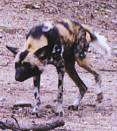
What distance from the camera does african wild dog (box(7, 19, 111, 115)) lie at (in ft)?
25.3

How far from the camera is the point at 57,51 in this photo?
7.96 metres

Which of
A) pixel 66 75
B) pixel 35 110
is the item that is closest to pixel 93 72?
pixel 35 110

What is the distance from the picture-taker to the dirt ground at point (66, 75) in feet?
25.0

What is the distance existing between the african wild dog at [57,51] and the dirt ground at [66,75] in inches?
10.4

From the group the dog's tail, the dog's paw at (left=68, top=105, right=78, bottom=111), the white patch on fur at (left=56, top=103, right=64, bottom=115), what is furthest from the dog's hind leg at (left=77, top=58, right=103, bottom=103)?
the white patch on fur at (left=56, top=103, right=64, bottom=115)

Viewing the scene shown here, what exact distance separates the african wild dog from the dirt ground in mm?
265

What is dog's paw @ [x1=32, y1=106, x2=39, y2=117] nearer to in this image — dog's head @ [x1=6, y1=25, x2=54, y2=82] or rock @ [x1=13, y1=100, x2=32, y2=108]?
rock @ [x1=13, y1=100, x2=32, y2=108]

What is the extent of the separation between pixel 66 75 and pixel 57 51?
245 centimetres

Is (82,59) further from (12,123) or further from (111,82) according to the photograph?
(12,123)

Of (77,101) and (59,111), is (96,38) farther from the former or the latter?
(59,111)

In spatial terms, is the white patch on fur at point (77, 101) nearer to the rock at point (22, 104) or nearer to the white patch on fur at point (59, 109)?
the white patch on fur at point (59, 109)

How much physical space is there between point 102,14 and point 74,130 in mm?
8704

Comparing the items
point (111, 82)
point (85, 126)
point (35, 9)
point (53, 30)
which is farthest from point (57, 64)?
point (35, 9)

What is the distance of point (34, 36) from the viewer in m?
7.81
